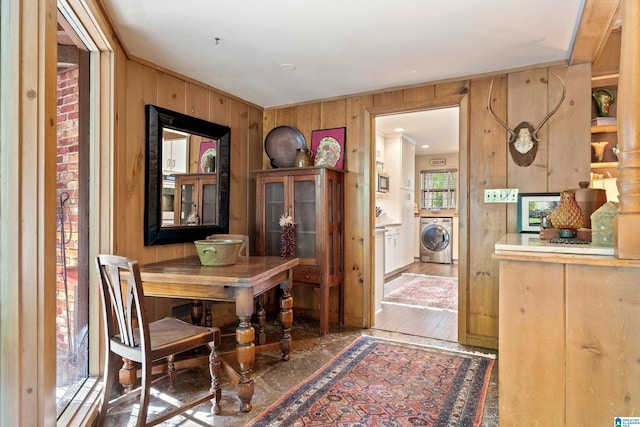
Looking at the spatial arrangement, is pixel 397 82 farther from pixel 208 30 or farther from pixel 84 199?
pixel 84 199

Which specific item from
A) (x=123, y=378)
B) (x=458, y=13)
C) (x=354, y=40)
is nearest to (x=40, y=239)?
(x=123, y=378)

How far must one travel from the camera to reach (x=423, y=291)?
16.5ft

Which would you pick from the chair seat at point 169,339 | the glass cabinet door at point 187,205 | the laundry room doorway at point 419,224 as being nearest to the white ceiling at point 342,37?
the laundry room doorway at point 419,224

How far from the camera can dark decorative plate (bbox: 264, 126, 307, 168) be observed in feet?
12.4

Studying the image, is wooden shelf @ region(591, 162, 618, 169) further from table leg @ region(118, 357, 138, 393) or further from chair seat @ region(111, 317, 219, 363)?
table leg @ region(118, 357, 138, 393)

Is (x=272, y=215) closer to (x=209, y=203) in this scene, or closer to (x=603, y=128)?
(x=209, y=203)

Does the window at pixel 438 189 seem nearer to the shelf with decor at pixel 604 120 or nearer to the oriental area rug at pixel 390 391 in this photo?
the shelf with decor at pixel 604 120

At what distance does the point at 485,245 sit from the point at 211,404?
7.78 ft

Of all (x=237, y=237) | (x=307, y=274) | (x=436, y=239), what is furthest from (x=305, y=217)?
(x=436, y=239)

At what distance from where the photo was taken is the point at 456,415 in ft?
6.46

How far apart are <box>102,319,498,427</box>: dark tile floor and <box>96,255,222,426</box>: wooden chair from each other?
125 mm

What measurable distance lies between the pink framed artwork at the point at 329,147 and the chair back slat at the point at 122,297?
2266mm

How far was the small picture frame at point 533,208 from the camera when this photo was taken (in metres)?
2.78

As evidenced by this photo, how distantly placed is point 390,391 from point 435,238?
18.8 ft
